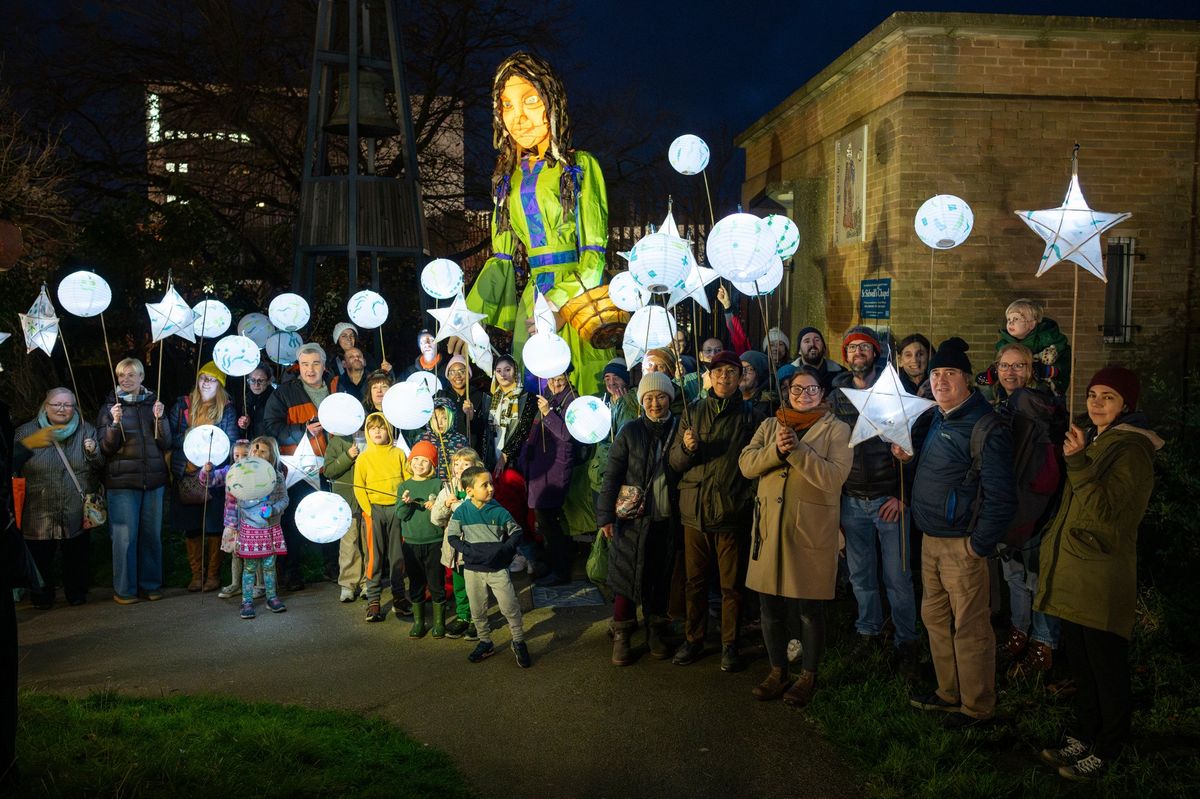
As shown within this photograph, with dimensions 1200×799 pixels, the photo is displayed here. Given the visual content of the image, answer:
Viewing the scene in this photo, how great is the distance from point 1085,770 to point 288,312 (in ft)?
25.2

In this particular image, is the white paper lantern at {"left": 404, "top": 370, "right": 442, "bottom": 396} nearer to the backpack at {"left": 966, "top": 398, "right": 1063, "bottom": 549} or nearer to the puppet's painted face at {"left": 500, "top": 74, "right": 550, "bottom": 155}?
the puppet's painted face at {"left": 500, "top": 74, "right": 550, "bottom": 155}

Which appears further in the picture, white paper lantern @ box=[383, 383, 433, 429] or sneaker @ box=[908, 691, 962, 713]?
white paper lantern @ box=[383, 383, 433, 429]

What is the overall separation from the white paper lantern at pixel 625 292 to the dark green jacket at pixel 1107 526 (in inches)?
151

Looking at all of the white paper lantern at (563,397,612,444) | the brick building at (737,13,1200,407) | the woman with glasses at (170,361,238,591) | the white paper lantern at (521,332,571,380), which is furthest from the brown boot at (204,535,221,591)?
the brick building at (737,13,1200,407)

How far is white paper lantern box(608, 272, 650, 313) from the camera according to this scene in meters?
7.73

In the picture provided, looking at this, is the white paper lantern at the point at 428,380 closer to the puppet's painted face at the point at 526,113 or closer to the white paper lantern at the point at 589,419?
the white paper lantern at the point at 589,419

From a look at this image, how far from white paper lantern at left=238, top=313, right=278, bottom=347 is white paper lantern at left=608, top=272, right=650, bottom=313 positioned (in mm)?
4161

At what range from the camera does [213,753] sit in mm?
4633

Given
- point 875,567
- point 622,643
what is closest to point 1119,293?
point 875,567

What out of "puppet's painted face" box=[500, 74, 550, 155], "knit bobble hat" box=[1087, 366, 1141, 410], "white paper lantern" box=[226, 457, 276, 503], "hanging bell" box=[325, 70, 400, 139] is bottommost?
"white paper lantern" box=[226, 457, 276, 503]

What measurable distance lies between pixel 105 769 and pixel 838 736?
137 inches

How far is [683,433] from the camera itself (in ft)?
19.9

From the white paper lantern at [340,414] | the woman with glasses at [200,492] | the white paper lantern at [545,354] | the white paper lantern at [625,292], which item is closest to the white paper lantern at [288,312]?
the woman with glasses at [200,492]

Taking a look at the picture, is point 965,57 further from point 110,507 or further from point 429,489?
point 110,507
